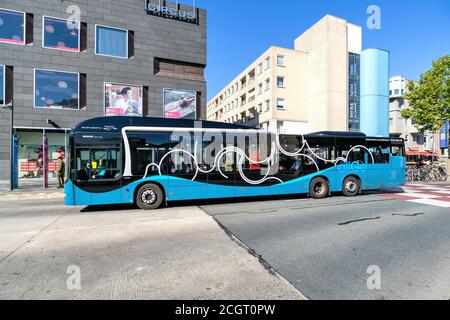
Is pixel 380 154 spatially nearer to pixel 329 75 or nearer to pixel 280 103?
pixel 280 103

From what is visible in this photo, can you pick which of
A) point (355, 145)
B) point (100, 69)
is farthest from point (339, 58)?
point (100, 69)

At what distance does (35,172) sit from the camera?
56.1ft

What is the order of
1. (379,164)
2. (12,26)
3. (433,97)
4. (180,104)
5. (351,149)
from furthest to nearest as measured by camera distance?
(180,104)
(433,97)
(12,26)
(379,164)
(351,149)

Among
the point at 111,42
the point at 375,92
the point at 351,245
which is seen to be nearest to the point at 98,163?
the point at 351,245

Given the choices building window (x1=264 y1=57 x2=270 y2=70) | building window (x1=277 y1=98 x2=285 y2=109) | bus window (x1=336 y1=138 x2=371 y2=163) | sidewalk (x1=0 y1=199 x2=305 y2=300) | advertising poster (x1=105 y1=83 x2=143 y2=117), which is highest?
building window (x1=264 y1=57 x2=270 y2=70)

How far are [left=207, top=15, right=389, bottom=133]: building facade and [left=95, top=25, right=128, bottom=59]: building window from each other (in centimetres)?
1807

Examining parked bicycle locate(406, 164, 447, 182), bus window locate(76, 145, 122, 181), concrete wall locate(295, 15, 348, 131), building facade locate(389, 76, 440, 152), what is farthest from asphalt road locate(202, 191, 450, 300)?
building facade locate(389, 76, 440, 152)

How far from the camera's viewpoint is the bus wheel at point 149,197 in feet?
26.4

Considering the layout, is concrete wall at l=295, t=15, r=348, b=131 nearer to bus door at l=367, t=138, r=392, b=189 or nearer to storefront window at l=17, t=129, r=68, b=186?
bus door at l=367, t=138, r=392, b=189

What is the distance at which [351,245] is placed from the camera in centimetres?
452

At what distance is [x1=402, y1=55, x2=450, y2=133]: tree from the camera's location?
19016 millimetres

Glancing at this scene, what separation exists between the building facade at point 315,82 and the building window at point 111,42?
59.3 feet

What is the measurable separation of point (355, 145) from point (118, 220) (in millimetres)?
9675

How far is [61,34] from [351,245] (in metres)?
21.4
